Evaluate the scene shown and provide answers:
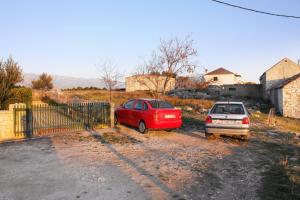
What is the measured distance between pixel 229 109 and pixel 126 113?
5259 millimetres

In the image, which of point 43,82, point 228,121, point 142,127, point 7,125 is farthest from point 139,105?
point 43,82

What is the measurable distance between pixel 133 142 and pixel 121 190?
17.9 ft

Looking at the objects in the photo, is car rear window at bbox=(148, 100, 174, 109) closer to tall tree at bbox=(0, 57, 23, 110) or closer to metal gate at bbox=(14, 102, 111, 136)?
metal gate at bbox=(14, 102, 111, 136)

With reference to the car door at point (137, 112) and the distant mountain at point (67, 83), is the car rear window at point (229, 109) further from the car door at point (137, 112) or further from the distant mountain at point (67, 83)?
the distant mountain at point (67, 83)

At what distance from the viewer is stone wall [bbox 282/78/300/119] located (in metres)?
32.1

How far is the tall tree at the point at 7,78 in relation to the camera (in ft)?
55.8

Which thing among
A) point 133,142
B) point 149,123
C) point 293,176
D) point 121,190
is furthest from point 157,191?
point 149,123

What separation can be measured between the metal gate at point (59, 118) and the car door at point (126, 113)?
76 cm

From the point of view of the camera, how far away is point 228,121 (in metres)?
11.1

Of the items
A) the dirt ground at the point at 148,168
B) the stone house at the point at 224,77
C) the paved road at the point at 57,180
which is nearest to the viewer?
the paved road at the point at 57,180

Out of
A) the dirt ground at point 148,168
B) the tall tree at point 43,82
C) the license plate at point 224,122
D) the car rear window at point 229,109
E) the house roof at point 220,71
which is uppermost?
the house roof at point 220,71

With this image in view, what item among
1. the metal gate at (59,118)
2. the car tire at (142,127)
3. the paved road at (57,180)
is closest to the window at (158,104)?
the car tire at (142,127)

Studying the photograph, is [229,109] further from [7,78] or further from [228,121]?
[7,78]

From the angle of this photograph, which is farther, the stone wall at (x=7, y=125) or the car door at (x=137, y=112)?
the car door at (x=137, y=112)
